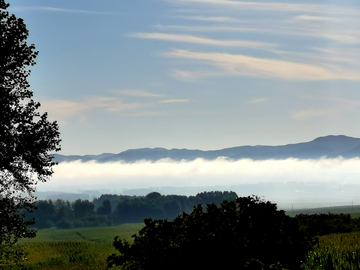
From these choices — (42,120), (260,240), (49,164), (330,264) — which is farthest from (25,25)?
(330,264)

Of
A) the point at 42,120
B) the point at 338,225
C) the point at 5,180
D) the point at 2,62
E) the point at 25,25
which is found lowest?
the point at 338,225

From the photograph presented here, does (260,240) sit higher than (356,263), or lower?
higher

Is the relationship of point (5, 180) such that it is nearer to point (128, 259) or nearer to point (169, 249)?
point (128, 259)

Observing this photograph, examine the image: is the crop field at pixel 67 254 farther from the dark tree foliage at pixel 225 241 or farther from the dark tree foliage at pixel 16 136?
the dark tree foliage at pixel 225 241

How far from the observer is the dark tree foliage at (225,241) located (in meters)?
15.2

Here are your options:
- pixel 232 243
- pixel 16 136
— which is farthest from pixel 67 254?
pixel 232 243

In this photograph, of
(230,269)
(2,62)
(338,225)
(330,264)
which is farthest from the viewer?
(338,225)

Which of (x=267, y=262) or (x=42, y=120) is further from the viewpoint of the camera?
(x=42, y=120)

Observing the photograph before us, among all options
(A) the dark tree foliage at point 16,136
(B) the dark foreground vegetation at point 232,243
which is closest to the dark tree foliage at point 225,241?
(B) the dark foreground vegetation at point 232,243

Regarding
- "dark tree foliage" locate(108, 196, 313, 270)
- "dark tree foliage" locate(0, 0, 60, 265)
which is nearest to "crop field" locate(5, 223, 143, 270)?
"dark tree foliage" locate(0, 0, 60, 265)

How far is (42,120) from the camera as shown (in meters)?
28.0

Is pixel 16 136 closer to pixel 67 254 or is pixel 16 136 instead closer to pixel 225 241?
pixel 225 241

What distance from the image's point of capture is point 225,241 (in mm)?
15328

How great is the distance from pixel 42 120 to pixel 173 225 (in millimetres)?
14134
